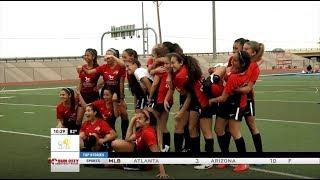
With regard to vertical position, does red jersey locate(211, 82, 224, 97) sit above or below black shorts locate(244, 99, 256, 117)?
above

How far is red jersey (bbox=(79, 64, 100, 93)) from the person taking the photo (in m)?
9.20

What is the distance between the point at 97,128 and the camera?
777cm

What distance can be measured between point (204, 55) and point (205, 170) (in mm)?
71277

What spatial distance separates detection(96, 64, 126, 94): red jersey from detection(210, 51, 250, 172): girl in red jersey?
2276 mm

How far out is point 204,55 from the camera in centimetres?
7775

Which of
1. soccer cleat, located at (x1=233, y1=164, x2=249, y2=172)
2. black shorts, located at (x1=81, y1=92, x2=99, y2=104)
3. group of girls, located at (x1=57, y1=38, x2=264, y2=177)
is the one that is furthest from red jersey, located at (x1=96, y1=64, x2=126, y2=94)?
soccer cleat, located at (x1=233, y1=164, x2=249, y2=172)

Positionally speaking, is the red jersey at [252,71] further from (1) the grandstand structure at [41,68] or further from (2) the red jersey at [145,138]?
(1) the grandstand structure at [41,68]

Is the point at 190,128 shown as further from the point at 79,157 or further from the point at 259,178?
the point at 79,157

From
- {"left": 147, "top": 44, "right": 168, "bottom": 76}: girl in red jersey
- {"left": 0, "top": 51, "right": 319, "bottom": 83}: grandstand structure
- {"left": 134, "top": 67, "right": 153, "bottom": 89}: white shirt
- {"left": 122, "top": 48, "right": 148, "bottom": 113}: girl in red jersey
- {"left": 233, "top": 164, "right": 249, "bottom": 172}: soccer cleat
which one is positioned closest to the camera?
{"left": 233, "top": 164, "right": 249, "bottom": 172}: soccer cleat

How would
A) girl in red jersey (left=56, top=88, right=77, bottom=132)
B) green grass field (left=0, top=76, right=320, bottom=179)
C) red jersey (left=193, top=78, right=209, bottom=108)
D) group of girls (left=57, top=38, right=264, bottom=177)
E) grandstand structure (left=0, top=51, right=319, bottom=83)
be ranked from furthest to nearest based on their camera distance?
1. grandstand structure (left=0, top=51, right=319, bottom=83)
2. girl in red jersey (left=56, top=88, right=77, bottom=132)
3. red jersey (left=193, top=78, right=209, bottom=108)
4. group of girls (left=57, top=38, right=264, bottom=177)
5. green grass field (left=0, top=76, right=320, bottom=179)

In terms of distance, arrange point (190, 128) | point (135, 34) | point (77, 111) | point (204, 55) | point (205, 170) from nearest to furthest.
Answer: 1. point (205, 170)
2. point (190, 128)
3. point (77, 111)
4. point (135, 34)
5. point (204, 55)

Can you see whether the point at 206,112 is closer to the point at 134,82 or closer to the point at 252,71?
the point at 252,71

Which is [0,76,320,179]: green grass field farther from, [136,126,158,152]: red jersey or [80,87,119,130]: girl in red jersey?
[80,87,119,130]: girl in red jersey

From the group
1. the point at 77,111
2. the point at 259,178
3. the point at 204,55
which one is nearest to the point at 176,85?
the point at 259,178
